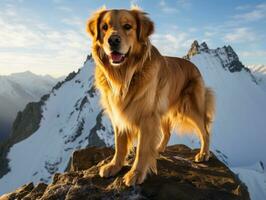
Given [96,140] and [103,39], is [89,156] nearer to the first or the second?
[103,39]

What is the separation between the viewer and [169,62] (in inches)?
376

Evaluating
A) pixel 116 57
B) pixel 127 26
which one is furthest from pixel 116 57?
pixel 127 26

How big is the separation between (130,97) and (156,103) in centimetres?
59

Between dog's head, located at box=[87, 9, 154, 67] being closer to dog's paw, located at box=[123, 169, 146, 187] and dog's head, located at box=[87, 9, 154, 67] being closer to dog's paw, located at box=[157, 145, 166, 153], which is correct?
dog's paw, located at box=[123, 169, 146, 187]

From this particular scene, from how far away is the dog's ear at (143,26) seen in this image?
7.93m

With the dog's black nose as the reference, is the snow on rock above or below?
below

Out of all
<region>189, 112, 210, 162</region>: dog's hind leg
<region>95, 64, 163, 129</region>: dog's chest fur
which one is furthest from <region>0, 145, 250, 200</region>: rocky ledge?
<region>95, 64, 163, 129</region>: dog's chest fur

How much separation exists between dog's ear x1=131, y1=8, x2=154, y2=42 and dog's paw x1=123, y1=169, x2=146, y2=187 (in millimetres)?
2465

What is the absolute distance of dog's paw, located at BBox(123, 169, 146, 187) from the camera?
8.21 m

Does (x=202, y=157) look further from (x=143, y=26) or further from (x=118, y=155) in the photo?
(x=143, y=26)

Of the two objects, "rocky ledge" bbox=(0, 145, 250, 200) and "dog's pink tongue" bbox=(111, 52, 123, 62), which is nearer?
"dog's pink tongue" bbox=(111, 52, 123, 62)

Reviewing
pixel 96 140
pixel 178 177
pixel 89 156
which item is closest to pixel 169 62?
pixel 178 177

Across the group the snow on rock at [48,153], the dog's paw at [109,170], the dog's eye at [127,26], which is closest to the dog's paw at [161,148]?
A: the dog's paw at [109,170]

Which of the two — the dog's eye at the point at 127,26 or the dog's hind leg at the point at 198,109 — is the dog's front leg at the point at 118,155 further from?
the dog's eye at the point at 127,26
